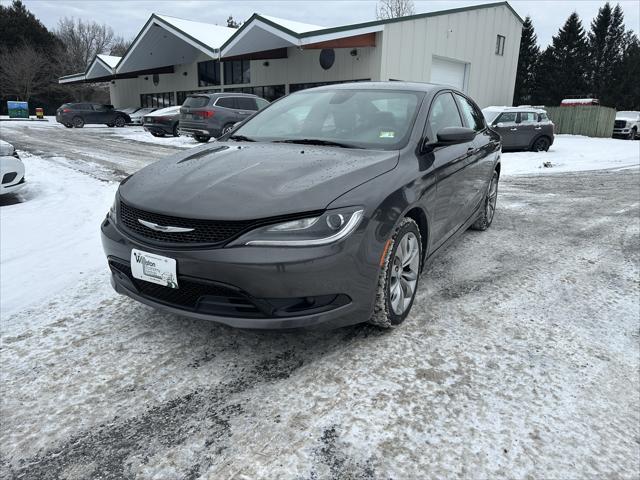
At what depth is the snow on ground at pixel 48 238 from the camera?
142 inches

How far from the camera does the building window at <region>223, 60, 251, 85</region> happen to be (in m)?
26.9

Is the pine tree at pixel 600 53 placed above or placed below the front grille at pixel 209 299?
above

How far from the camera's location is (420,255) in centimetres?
314

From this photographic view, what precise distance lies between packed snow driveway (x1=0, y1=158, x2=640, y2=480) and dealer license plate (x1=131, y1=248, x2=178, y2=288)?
0.46 m

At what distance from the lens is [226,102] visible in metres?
16.0

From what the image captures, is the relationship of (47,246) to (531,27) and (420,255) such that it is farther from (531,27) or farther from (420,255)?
(531,27)

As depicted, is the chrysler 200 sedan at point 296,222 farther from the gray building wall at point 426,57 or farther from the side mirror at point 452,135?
the gray building wall at point 426,57

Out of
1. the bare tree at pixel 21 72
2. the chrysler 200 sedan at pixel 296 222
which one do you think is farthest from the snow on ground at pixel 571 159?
the bare tree at pixel 21 72

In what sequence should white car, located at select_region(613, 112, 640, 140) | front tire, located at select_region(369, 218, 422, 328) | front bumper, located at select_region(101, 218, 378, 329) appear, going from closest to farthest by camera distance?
1. front bumper, located at select_region(101, 218, 378, 329)
2. front tire, located at select_region(369, 218, 422, 328)
3. white car, located at select_region(613, 112, 640, 140)

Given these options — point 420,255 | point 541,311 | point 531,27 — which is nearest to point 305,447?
point 420,255

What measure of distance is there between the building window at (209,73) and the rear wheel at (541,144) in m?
20.3

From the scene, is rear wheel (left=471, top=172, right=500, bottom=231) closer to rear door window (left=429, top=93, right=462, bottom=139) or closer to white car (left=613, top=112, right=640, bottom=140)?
rear door window (left=429, top=93, right=462, bottom=139)

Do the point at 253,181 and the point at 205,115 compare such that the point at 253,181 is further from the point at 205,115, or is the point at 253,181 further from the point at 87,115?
the point at 87,115

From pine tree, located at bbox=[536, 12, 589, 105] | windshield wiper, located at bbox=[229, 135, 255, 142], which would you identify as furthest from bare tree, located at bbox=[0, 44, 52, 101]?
windshield wiper, located at bbox=[229, 135, 255, 142]
